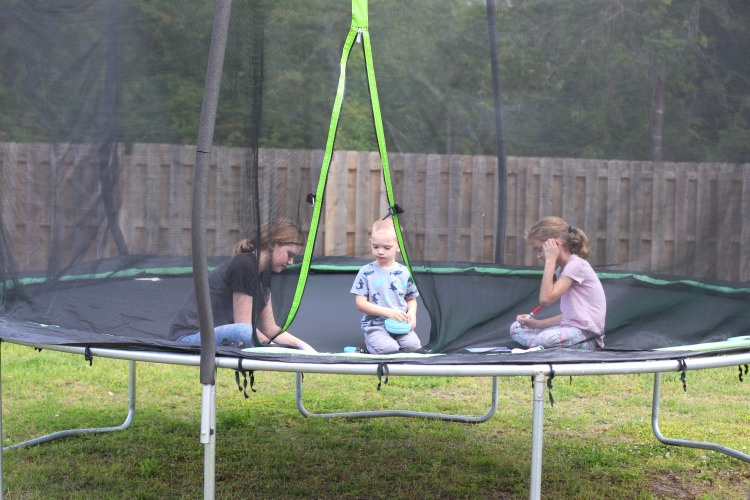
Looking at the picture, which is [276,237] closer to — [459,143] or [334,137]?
[334,137]

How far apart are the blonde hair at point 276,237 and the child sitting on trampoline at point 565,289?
609 millimetres

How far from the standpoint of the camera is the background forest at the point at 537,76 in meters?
2.34

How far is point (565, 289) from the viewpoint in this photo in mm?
2348

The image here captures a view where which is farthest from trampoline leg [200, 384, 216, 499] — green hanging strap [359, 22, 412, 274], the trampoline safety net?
green hanging strap [359, 22, 412, 274]

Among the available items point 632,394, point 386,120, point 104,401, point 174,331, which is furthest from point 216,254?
point 632,394

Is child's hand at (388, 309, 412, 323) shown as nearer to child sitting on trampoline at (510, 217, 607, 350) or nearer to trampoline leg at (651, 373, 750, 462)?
child sitting on trampoline at (510, 217, 607, 350)

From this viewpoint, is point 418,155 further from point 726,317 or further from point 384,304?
point 726,317

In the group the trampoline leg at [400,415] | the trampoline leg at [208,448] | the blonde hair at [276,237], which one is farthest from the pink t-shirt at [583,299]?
the trampoline leg at [400,415]

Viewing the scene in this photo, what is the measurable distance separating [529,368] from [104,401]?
2623mm

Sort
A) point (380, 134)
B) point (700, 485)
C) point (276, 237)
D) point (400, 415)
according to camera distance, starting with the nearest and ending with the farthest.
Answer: point (276, 237), point (380, 134), point (700, 485), point (400, 415)

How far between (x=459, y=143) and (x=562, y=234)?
0.36 m

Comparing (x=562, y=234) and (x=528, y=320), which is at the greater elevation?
(x=562, y=234)

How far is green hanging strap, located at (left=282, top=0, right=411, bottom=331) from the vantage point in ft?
7.57

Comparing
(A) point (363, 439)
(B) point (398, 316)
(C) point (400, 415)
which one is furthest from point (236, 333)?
(C) point (400, 415)
